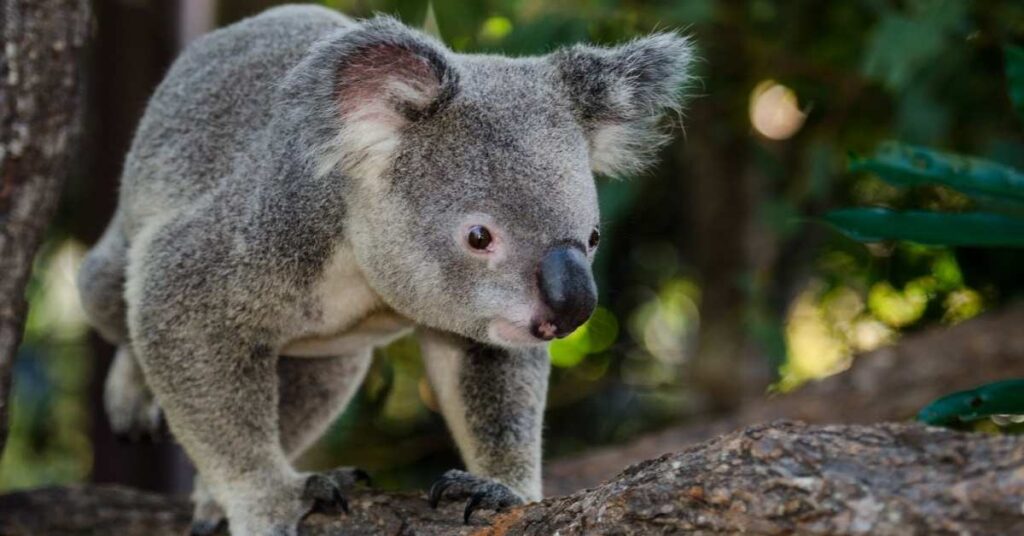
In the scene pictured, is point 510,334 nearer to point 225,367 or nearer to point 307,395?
point 225,367

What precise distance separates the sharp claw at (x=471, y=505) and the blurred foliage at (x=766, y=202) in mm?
1690

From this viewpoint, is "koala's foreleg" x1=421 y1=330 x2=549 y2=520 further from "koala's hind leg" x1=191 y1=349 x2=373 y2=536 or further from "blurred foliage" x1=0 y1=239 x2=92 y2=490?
"blurred foliage" x1=0 y1=239 x2=92 y2=490

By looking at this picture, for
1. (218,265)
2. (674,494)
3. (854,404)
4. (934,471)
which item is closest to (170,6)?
(218,265)

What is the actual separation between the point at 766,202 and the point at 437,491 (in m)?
3.04

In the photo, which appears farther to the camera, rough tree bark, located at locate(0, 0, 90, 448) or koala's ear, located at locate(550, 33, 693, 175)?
rough tree bark, located at locate(0, 0, 90, 448)

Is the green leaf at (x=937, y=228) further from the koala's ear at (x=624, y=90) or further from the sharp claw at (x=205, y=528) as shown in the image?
the sharp claw at (x=205, y=528)

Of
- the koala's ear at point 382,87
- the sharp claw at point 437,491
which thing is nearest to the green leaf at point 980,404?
the sharp claw at point 437,491

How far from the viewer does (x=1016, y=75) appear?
324cm

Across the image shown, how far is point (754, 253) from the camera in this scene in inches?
223

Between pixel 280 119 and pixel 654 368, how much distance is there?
389cm

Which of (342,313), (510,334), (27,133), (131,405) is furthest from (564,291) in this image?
(131,405)

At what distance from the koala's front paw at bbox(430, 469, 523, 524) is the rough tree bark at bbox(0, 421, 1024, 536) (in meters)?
0.30

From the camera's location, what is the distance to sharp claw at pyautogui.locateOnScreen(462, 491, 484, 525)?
2.71 metres

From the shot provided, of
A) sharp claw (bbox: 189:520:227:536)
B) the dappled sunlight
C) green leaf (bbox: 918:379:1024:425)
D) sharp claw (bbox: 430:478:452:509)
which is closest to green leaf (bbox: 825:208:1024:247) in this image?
green leaf (bbox: 918:379:1024:425)
